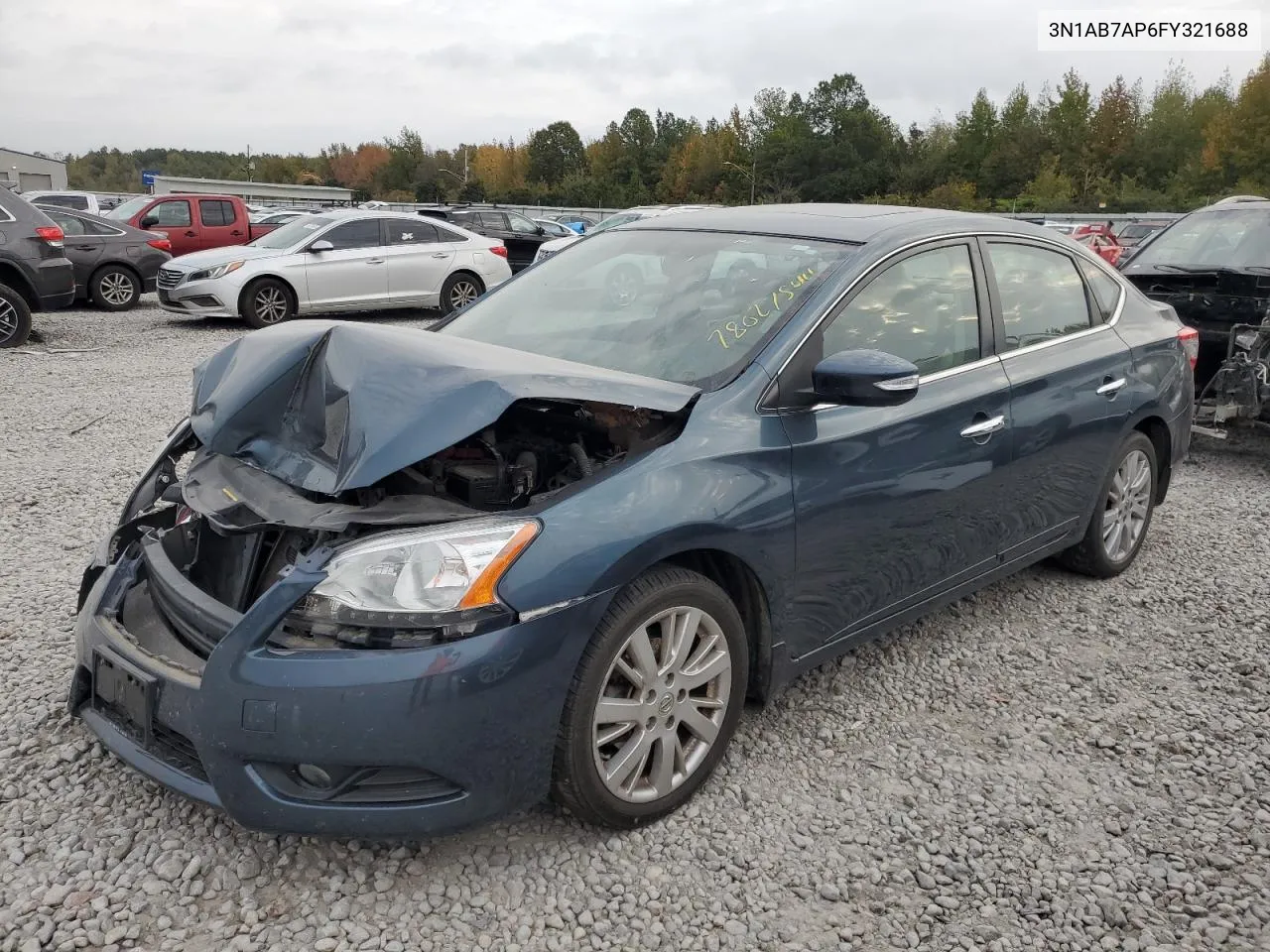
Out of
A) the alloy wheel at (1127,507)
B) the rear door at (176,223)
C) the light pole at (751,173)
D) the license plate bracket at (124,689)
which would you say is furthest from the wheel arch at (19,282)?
the light pole at (751,173)

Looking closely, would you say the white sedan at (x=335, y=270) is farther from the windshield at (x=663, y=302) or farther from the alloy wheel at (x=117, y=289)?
the windshield at (x=663, y=302)

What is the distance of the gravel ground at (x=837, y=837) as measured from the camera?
8.03 feet

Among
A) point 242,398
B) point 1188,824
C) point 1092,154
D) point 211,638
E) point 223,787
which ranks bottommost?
point 1188,824

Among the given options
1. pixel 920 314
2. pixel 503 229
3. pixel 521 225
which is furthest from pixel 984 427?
pixel 521 225

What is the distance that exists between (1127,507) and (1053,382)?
Answer: 1114 millimetres

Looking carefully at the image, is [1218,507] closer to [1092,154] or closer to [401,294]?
[401,294]

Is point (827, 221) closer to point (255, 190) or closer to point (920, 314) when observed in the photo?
point (920, 314)

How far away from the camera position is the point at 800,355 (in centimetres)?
308

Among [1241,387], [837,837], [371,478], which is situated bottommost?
[837,837]

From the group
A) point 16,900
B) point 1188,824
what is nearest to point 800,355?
point 1188,824

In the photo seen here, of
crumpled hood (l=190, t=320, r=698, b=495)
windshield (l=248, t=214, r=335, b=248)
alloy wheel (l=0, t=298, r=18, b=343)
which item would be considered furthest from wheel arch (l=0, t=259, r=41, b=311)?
crumpled hood (l=190, t=320, r=698, b=495)

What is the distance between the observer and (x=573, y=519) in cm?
249

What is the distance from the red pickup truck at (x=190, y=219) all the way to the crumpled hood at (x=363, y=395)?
15883mm

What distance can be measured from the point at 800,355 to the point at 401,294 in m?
11.3
